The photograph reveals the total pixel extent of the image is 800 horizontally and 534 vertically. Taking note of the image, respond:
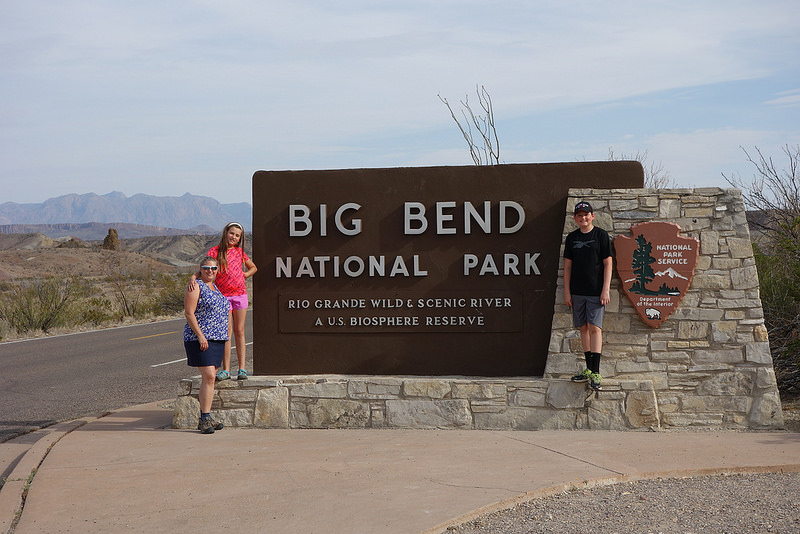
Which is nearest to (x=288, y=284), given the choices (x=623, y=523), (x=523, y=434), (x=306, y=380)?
(x=306, y=380)

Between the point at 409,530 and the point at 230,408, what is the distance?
3.96 metres

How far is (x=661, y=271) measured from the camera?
→ 820 cm

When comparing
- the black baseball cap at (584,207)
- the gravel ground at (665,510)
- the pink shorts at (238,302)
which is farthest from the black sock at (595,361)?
the pink shorts at (238,302)

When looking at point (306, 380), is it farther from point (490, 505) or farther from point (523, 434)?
point (490, 505)

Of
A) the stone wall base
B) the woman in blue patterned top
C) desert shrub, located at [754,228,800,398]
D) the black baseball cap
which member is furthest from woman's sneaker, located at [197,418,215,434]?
desert shrub, located at [754,228,800,398]

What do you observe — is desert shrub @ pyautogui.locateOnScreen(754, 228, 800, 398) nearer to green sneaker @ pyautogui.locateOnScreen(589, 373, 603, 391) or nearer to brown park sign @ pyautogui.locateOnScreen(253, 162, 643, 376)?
brown park sign @ pyautogui.locateOnScreen(253, 162, 643, 376)

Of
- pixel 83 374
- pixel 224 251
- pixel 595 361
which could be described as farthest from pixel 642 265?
pixel 83 374

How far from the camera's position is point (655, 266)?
27.0 feet

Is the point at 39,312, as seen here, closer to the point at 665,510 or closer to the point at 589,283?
the point at 589,283

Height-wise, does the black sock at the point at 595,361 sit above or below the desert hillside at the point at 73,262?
below

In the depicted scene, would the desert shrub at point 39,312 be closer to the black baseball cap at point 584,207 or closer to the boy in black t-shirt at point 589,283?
the boy in black t-shirt at point 589,283

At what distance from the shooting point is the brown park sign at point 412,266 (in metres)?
8.77

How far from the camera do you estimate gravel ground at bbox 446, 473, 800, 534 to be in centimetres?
526

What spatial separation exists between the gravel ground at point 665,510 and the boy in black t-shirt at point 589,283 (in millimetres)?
1837
